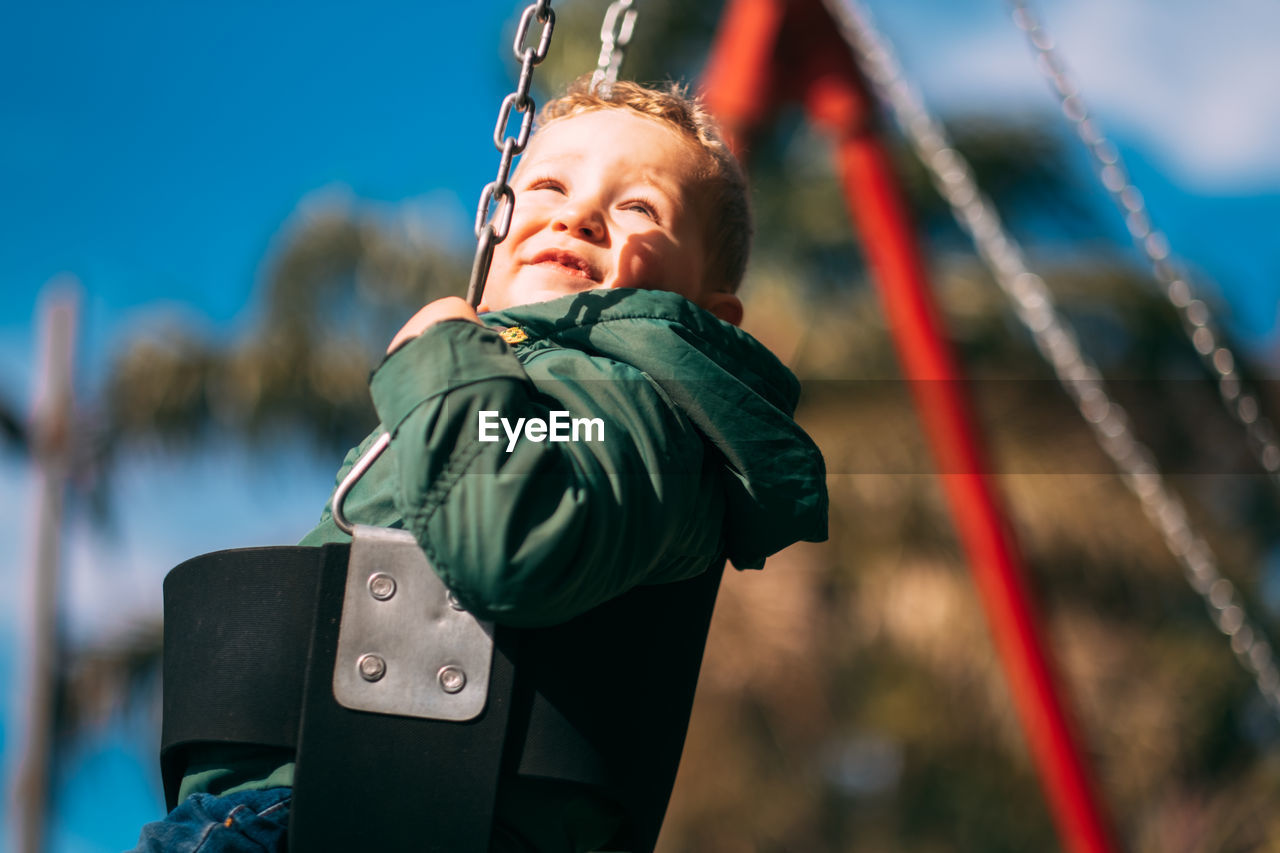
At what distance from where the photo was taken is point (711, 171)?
1628 mm

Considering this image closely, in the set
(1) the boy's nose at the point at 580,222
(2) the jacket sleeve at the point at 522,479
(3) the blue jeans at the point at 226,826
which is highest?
(1) the boy's nose at the point at 580,222

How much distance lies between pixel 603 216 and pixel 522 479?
0.52 m

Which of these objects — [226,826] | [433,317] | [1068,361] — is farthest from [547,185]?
[1068,361]

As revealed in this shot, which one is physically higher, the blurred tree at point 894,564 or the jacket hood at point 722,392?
the blurred tree at point 894,564

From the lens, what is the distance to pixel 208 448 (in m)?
8.38

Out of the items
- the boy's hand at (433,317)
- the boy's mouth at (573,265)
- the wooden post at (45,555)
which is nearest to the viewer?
the boy's hand at (433,317)

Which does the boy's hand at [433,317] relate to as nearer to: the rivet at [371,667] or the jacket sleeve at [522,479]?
the jacket sleeve at [522,479]

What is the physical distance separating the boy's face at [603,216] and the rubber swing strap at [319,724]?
0.44m

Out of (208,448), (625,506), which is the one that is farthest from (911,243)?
(208,448)

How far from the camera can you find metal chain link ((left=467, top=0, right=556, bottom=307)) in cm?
125

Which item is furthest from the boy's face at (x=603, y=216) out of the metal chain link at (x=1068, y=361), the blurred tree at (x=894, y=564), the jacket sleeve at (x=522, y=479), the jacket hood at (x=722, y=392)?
the blurred tree at (x=894, y=564)

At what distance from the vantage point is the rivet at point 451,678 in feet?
3.64

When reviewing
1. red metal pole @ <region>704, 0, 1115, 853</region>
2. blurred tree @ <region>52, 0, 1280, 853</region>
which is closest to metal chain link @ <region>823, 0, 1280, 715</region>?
red metal pole @ <region>704, 0, 1115, 853</region>

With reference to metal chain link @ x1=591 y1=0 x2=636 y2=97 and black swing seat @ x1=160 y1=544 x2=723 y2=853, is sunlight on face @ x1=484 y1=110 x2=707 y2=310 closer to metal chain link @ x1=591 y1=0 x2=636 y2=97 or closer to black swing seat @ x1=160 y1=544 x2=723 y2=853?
metal chain link @ x1=591 y1=0 x2=636 y2=97
